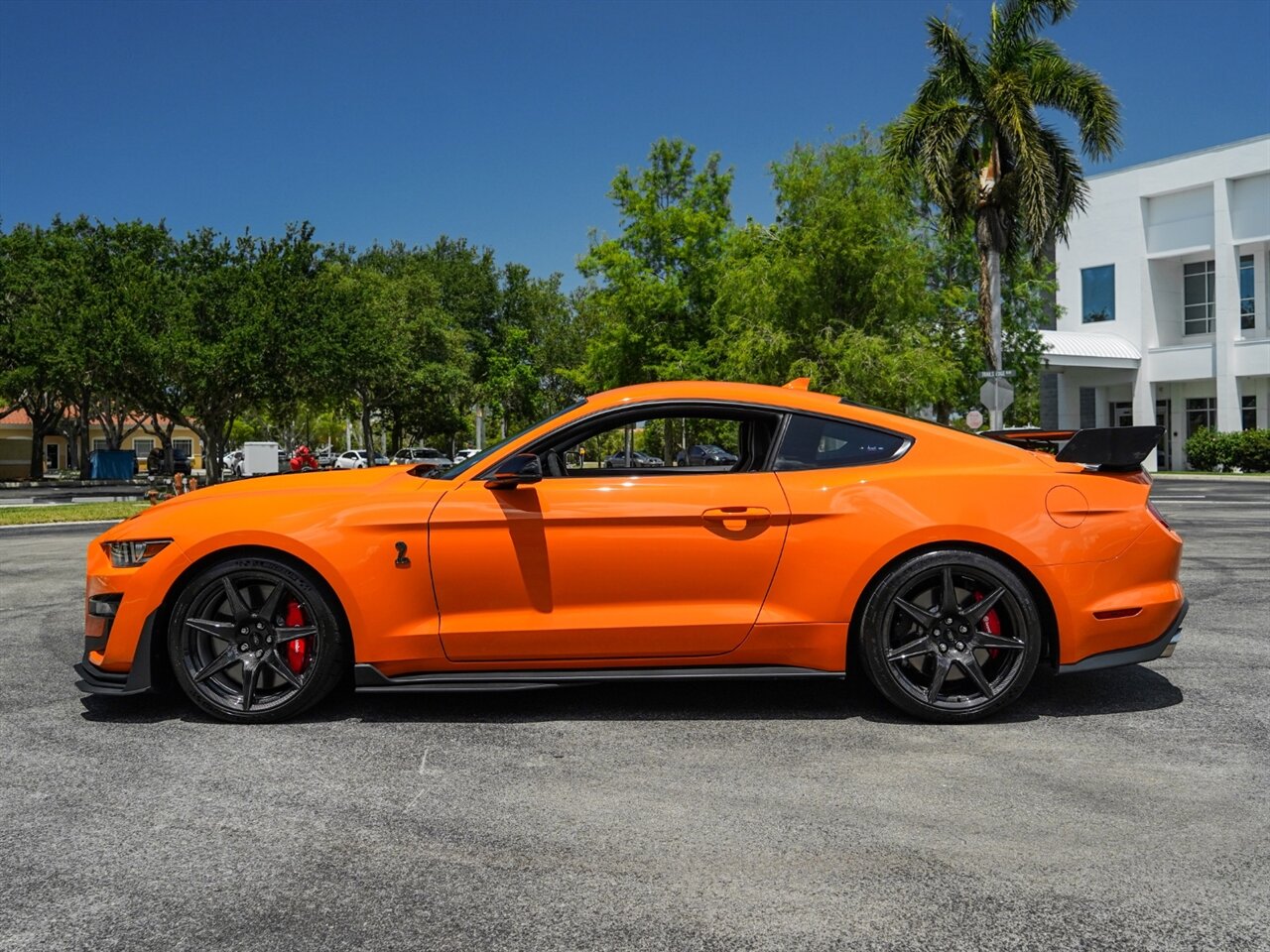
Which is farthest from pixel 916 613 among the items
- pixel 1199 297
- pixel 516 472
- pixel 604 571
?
pixel 1199 297

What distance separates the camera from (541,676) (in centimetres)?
459

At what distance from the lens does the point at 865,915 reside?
2.81m

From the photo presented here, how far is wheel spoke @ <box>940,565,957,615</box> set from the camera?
456cm

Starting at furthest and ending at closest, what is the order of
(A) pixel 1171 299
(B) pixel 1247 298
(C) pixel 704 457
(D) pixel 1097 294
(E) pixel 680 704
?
(D) pixel 1097 294, (A) pixel 1171 299, (B) pixel 1247 298, (C) pixel 704 457, (E) pixel 680 704

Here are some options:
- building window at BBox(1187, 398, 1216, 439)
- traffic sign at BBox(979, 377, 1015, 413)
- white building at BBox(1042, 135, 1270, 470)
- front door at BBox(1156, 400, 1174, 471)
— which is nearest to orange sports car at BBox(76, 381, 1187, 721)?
traffic sign at BBox(979, 377, 1015, 413)

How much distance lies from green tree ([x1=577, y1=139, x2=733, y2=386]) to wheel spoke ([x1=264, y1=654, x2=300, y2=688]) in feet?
99.4

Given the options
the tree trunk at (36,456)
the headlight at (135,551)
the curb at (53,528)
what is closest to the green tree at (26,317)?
the tree trunk at (36,456)

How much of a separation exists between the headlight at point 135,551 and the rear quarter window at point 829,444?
276 cm

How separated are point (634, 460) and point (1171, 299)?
147 ft

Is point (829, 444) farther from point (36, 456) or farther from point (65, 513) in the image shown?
point (36, 456)

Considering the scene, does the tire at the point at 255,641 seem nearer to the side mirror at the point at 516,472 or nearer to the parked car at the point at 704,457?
the side mirror at the point at 516,472

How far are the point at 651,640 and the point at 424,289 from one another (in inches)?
2181

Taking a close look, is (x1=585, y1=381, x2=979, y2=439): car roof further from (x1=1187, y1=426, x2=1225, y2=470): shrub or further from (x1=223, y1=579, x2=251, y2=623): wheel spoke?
(x1=1187, y1=426, x2=1225, y2=470): shrub

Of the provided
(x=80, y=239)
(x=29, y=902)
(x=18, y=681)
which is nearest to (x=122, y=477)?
(x=80, y=239)
